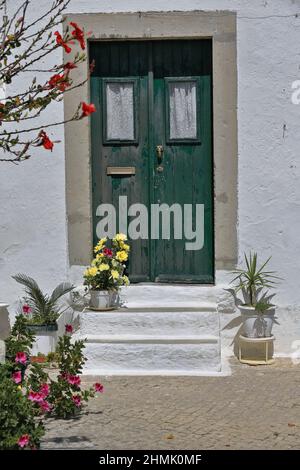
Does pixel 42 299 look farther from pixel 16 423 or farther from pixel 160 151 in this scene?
pixel 16 423

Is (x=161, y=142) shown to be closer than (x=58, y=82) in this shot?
No

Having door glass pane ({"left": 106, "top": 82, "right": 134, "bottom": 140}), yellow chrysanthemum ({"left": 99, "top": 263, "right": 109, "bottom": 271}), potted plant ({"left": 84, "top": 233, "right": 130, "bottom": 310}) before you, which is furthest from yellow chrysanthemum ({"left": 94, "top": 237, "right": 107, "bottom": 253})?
door glass pane ({"left": 106, "top": 82, "right": 134, "bottom": 140})

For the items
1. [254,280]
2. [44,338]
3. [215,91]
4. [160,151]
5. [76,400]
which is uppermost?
[215,91]

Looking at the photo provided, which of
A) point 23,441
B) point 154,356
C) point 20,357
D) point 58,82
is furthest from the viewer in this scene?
point 154,356

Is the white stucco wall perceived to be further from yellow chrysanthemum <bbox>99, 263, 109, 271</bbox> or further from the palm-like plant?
yellow chrysanthemum <bbox>99, 263, 109, 271</bbox>

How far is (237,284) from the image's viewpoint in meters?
7.64

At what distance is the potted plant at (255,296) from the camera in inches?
287

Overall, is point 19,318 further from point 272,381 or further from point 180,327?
point 272,381

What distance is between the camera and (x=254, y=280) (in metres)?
7.43

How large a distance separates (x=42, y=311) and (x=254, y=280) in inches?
78.8

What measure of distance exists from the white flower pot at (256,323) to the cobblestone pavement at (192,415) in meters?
0.34

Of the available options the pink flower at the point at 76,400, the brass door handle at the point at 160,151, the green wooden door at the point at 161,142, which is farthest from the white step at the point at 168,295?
the pink flower at the point at 76,400

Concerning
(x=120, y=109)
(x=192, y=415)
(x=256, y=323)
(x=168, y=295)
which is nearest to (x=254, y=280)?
(x=256, y=323)
